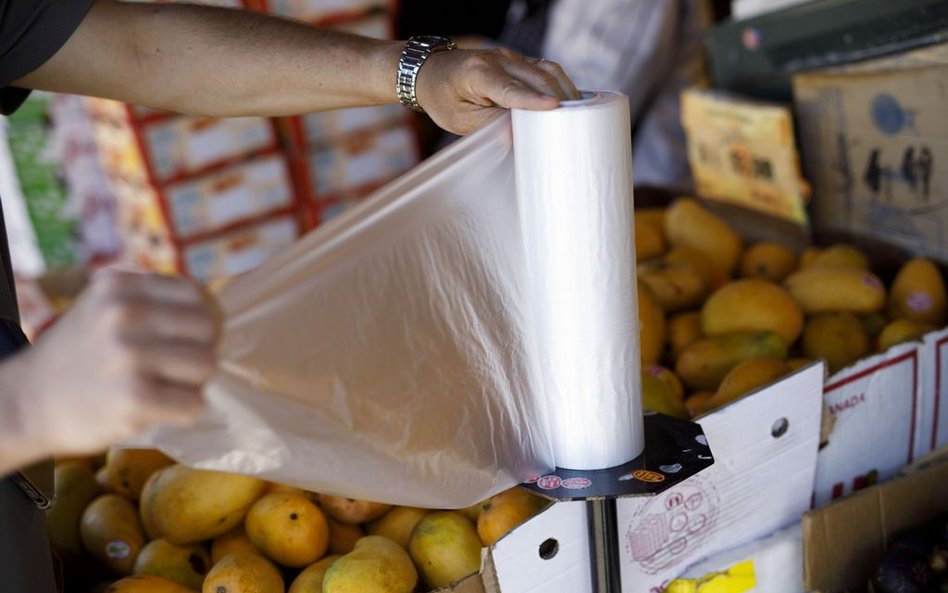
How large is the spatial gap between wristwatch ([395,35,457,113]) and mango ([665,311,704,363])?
0.81m

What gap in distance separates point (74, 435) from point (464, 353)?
1.60 ft

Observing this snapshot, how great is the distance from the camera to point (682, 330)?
5.99 feet

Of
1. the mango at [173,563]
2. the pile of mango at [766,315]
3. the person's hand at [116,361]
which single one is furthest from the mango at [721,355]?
the person's hand at [116,361]

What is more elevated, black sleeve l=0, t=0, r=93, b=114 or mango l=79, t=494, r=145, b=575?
black sleeve l=0, t=0, r=93, b=114

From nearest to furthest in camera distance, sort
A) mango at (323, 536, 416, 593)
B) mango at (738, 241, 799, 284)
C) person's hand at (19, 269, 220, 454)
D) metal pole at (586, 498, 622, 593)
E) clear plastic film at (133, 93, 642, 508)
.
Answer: person's hand at (19, 269, 220, 454) → clear plastic film at (133, 93, 642, 508) → metal pole at (586, 498, 622, 593) → mango at (323, 536, 416, 593) → mango at (738, 241, 799, 284)

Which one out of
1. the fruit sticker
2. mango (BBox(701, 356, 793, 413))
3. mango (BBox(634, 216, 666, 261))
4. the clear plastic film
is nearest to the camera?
the clear plastic film

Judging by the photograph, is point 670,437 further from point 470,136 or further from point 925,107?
point 925,107

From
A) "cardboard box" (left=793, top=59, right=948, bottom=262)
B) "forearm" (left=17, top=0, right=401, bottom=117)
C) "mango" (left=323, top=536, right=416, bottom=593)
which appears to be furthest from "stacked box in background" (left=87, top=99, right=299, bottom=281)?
"mango" (left=323, top=536, right=416, bottom=593)

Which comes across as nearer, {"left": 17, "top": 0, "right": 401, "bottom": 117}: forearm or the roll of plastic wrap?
the roll of plastic wrap

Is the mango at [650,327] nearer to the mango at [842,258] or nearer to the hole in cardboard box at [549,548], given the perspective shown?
the mango at [842,258]

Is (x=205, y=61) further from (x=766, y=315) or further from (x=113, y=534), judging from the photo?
(x=766, y=315)

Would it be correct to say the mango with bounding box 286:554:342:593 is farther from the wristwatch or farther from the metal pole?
the wristwatch

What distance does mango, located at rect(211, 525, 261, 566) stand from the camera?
1396 millimetres

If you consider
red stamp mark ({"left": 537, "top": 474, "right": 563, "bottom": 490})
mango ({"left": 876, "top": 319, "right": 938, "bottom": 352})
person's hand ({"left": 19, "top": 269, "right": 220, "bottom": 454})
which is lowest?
mango ({"left": 876, "top": 319, "right": 938, "bottom": 352})
